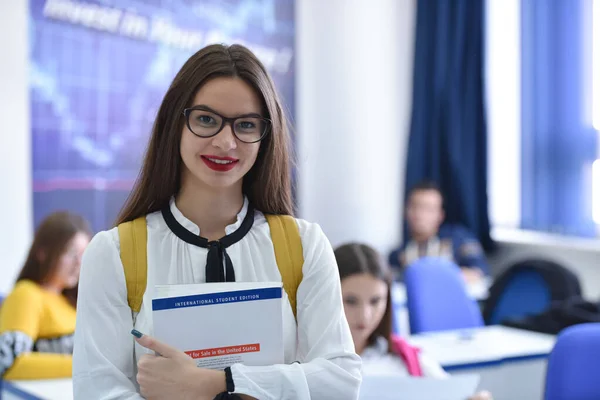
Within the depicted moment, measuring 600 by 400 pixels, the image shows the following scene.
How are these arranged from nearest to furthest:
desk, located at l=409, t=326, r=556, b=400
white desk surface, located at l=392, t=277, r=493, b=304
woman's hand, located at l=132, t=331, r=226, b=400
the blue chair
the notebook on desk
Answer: woman's hand, located at l=132, t=331, r=226, b=400, the notebook on desk, the blue chair, desk, located at l=409, t=326, r=556, b=400, white desk surface, located at l=392, t=277, r=493, b=304

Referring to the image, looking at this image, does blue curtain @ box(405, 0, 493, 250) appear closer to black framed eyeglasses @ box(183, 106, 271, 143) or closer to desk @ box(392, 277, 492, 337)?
desk @ box(392, 277, 492, 337)

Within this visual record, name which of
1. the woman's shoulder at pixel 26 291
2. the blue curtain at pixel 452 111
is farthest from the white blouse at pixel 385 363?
the blue curtain at pixel 452 111

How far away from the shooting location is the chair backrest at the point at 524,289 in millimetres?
3986

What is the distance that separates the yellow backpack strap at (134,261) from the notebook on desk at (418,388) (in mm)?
823

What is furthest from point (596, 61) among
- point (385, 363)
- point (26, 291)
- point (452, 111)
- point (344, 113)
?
point (26, 291)

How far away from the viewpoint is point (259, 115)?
3.80ft

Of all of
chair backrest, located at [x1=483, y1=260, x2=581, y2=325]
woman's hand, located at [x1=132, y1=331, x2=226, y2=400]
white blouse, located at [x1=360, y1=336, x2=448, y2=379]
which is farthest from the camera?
chair backrest, located at [x1=483, y1=260, x2=581, y2=325]

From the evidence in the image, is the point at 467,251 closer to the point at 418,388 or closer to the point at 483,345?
the point at 483,345

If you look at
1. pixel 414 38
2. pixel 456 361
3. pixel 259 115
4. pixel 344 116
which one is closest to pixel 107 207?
pixel 344 116

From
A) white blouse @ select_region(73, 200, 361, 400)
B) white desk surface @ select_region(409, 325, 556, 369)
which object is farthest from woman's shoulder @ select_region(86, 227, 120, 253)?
white desk surface @ select_region(409, 325, 556, 369)

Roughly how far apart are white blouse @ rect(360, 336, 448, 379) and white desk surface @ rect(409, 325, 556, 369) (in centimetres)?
42

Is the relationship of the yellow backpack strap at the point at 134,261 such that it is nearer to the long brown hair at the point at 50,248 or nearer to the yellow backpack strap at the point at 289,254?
the yellow backpack strap at the point at 289,254

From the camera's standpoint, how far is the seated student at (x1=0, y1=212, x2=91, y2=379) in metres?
2.41

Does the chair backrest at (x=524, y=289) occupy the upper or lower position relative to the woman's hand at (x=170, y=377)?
lower
